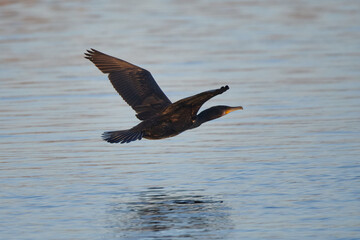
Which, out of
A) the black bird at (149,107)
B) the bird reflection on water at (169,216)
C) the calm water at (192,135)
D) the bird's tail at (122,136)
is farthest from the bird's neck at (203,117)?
the bird reflection on water at (169,216)

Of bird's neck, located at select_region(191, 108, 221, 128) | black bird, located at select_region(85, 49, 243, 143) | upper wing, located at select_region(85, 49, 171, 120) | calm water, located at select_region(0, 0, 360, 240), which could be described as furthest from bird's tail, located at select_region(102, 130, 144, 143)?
upper wing, located at select_region(85, 49, 171, 120)

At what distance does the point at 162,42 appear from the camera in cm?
1798

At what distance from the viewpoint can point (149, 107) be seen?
9.66 meters

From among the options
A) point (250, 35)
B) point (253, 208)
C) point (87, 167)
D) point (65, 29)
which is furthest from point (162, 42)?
point (253, 208)

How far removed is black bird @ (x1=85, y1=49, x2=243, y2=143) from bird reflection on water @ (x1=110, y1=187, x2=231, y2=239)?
0.78 m

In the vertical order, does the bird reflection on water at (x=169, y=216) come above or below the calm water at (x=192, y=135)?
below

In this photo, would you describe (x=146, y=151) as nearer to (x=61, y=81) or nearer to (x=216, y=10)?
(x=61, y=81)

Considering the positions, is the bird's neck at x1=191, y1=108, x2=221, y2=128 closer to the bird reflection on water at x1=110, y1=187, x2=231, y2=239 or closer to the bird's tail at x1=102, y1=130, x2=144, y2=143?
the bird's tail at x1=102, y1=130, x2=144, y2=143

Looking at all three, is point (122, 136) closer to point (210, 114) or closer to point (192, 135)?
point (210, 114)

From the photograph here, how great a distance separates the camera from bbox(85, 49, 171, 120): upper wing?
9641mm

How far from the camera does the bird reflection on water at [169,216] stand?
715 cm

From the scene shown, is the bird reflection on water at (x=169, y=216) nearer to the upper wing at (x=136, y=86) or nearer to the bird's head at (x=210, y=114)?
the bird's head at (x=210, y=114)

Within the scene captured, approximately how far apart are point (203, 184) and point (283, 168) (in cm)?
97

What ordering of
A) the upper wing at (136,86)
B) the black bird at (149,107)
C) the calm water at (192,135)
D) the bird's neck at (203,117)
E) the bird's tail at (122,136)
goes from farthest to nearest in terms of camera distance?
the upper wing at (136,86)
the bird's neck at (203,117)
the black bird at (149,107)
the bird's tail at (122,136)
the calm water at (192,135)
